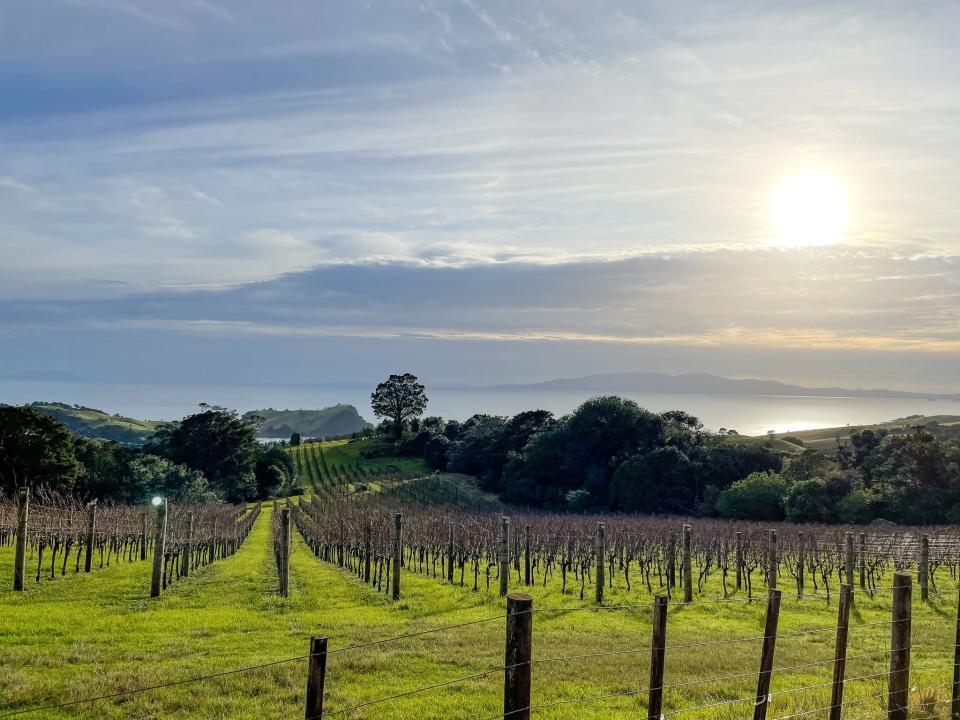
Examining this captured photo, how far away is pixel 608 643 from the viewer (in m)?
14.6

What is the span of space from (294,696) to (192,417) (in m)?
65.5

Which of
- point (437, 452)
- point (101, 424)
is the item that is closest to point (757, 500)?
point (437, 452)

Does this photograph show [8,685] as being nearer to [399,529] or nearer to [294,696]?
[294,696]

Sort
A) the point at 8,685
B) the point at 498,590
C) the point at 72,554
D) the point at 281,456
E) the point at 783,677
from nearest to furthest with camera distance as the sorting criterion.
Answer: the point at 8,685, the point at 783,677, the point at 498,590, the point at 72,554, the point at 281,456

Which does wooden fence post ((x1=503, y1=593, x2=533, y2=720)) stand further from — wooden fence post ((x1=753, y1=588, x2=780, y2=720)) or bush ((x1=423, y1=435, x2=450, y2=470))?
bush ((x1=423, y1=435, x2=450, y2=470))

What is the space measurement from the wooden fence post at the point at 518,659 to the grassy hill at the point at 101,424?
164098 millimetres

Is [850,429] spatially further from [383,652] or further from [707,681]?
[383,652]

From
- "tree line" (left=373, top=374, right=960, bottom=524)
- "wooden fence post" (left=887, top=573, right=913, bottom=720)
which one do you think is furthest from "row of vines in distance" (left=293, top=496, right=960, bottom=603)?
"wooden fence post" (left=887, top=573, right=913, bottom=720)

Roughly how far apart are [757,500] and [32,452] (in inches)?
1780

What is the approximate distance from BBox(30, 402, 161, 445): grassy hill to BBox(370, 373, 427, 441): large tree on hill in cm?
7235

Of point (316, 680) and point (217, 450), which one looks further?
point (217, 450)

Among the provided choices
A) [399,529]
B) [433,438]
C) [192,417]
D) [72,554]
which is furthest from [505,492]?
[399,529]

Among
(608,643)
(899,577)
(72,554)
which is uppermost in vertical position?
(899,577)

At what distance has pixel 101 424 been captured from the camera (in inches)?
6801
